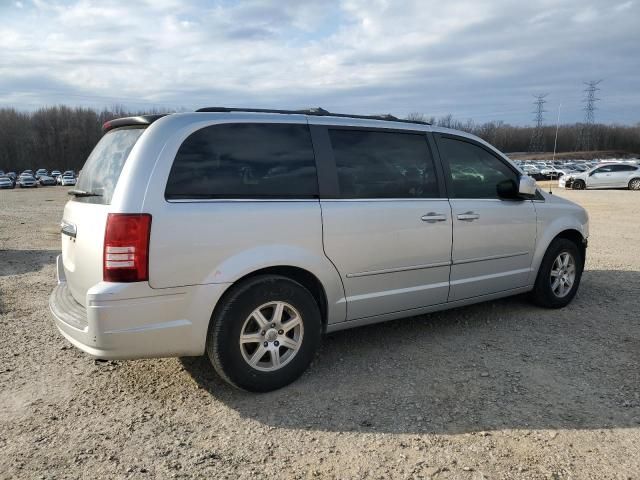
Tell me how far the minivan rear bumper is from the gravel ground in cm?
46

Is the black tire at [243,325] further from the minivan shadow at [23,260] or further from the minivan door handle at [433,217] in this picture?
the minivan shadow at [23,260]

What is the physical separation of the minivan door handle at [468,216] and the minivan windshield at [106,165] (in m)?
2.69

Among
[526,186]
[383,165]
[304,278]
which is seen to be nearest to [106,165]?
[304,278]

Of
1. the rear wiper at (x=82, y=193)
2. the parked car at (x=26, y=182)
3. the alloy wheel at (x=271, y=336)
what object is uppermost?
the rear wiper at (x=82, y=193)

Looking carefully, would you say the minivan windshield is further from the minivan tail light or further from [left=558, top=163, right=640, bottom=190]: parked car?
[left=558, top=163, right=640, bottom=190]: parked car

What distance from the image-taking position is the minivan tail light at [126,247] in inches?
121

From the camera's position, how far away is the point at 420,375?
3.90 meters

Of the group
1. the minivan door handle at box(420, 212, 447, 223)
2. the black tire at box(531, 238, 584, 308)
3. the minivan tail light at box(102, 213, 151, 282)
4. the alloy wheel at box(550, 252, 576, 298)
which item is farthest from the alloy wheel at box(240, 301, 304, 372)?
the alloy wheel at box(550, 252, 576, 298)

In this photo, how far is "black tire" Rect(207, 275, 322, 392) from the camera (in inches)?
133

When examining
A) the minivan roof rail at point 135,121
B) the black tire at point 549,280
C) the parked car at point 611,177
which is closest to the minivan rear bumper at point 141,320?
the minivan roof rail at point 135,121

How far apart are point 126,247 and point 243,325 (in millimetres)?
910

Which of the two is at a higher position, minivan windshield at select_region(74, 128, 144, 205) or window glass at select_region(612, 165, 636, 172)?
window glass at select_region(612, 165, 636, 172)

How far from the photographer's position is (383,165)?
4203 millimetres

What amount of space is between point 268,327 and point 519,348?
2.26 meters
